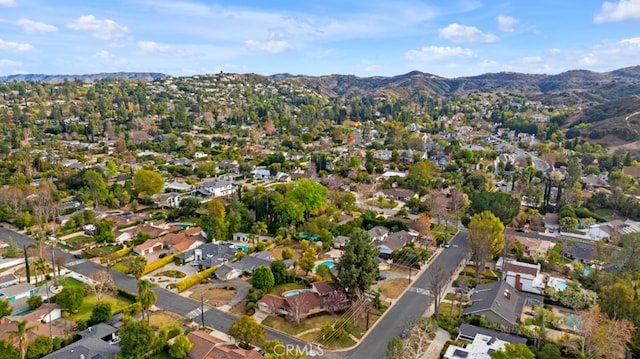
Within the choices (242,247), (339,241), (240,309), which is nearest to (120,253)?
(242,247)

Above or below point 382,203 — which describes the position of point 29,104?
above

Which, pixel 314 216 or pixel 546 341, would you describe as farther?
pixel 314 216

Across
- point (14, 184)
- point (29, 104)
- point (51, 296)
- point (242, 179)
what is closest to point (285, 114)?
point (242, 179)

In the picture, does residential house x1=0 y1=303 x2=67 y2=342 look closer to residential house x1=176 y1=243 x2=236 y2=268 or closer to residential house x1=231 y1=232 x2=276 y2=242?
residential house x1=176 y1=243 x2=236 y2=268

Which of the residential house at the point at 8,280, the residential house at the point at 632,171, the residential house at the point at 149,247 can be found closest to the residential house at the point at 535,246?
the residential house at the point at 149,247

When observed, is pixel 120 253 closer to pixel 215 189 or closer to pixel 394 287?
pixel 215 189

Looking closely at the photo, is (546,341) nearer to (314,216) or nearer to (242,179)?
(314,216)

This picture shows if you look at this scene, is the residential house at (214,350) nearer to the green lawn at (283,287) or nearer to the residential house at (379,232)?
the green lawn at (283,287)

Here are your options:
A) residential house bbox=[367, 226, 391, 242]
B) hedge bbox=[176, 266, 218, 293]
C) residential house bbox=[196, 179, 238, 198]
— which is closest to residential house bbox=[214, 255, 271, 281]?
hedge bbox=[176, 266, 218, 293]
